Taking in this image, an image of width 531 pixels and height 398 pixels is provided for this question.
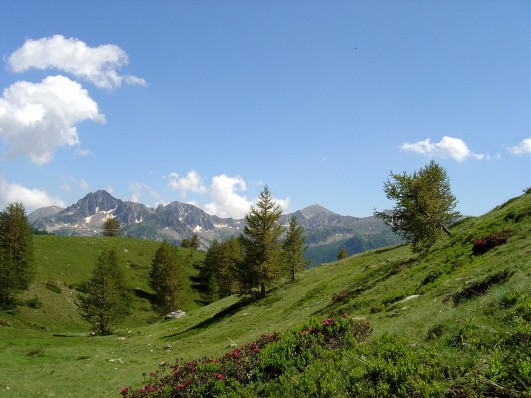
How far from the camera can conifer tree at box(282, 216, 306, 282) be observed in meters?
59.1

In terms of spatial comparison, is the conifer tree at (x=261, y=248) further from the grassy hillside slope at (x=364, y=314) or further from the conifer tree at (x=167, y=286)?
the conifer tree at (x=167, y=286)

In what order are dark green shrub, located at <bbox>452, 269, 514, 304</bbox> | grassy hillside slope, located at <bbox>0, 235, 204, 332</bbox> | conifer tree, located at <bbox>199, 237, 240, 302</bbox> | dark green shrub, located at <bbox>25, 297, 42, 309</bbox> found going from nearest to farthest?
dark green shrub, located at <bbox>452, 269, 514, 304</bbox> → grassy hillside slope, located at <bbox>0, 235, 204, 332</bbox> → dark green shrub, located at <bbox>25, 297, 42, 309</bbox> → conifer tree, located at <bbox>199, 237, 240, 302</bbox>

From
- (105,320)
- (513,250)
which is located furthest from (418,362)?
(105,320)

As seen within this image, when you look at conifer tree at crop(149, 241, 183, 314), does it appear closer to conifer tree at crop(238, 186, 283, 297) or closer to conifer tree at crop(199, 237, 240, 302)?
conifer tree at crop(199, 237, 240, 302)

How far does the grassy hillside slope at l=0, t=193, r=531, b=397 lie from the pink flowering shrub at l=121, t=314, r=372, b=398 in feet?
4.09

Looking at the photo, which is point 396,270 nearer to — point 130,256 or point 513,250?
point 513,250

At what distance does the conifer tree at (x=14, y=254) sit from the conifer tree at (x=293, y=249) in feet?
159

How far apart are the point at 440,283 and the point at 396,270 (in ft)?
37.2

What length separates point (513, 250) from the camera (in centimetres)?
2022

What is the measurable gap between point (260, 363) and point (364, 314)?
42.1 feet

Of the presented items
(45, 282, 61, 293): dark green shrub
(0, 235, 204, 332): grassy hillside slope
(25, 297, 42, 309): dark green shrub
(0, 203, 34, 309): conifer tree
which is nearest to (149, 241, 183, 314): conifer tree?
(0, 235, 204, 332): grassy hillside slope

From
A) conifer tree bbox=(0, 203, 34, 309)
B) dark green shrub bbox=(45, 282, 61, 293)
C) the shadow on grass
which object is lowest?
the shadow on grass

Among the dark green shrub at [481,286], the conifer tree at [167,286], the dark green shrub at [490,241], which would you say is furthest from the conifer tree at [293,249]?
the dark green shrub at [481,286]

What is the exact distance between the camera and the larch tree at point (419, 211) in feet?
122
